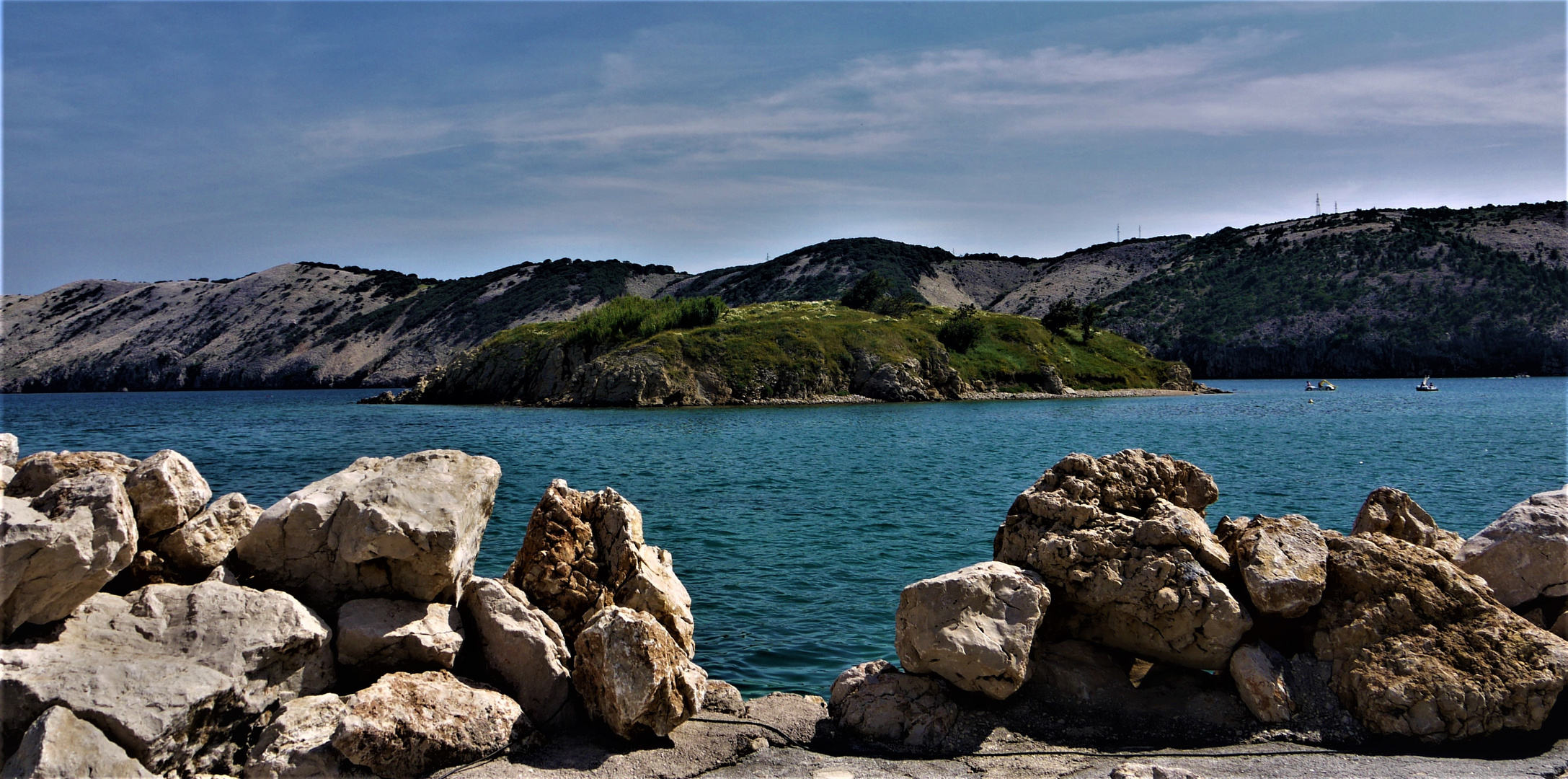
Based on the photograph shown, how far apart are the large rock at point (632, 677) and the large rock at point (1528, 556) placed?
10.2 meters

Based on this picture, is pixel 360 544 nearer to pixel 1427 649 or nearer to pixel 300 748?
pixel 300 748

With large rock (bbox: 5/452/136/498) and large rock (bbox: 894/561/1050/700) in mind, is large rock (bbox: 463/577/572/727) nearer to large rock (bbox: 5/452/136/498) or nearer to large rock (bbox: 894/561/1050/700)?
large rock (bbox: 5/452/136/498)

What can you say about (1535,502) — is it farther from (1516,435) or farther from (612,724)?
(1516,435)

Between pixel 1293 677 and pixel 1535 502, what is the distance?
15.1 ft

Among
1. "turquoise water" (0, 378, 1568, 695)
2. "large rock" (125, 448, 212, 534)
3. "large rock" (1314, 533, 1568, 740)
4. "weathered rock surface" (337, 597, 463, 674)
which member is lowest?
"turquoise water" (0, 378, 1568, 695)

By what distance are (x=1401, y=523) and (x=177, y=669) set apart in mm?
15566

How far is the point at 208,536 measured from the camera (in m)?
9.57

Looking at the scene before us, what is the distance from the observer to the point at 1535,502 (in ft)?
35.8

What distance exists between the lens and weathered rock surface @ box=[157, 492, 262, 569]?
364 inches

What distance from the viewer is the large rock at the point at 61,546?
23.3 ft

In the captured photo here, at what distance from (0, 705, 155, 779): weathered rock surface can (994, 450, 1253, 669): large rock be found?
31.5 feet

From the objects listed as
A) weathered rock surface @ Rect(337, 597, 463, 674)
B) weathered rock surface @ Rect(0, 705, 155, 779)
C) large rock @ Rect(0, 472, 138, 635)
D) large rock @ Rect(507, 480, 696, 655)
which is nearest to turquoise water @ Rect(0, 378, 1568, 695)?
large rock @ Rect(507, 480, 696, 655)

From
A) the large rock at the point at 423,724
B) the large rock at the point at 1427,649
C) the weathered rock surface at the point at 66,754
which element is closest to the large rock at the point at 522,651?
the large rock at the point at 423,724

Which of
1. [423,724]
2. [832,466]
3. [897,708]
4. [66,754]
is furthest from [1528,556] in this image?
[832,466]
